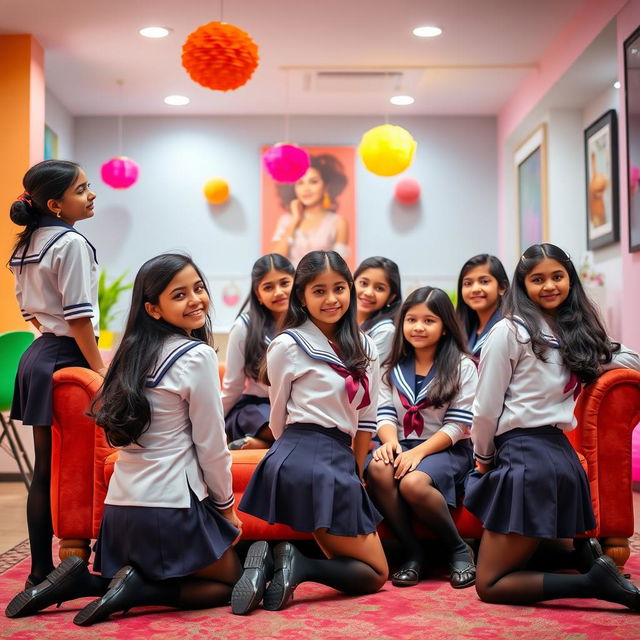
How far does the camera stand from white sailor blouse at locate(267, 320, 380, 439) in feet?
9.03

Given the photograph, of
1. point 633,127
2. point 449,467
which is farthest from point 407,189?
point 449,467

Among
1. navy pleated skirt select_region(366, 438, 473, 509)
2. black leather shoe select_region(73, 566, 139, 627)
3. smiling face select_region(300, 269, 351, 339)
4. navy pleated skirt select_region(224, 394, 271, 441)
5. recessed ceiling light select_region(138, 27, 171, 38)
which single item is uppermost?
recessed ceiling light select_region(138, 27, 171, 38)

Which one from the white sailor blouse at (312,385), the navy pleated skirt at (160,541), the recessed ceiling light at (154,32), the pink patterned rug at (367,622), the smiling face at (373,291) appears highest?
the recessed ceiling light at (154,32)

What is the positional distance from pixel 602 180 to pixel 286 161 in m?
2.27

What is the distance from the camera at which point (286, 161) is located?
678cm

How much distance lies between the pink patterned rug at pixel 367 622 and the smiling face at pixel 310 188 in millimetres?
5564

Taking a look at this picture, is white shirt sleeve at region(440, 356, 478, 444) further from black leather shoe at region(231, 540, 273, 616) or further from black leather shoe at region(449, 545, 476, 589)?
black leather shoe at region(231, 540, 273, 616)

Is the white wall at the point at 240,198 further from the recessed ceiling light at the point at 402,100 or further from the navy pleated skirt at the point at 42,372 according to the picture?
the navy pleated skirt at the point at 42,372

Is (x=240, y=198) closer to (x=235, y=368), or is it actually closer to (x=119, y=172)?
(x=119, y=172)

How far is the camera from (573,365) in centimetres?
266

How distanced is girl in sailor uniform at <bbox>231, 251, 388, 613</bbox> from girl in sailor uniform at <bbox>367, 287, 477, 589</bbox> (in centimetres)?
16

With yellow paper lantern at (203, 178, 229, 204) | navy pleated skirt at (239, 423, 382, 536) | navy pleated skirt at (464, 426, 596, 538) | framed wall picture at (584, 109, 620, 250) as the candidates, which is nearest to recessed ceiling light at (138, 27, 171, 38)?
yellow paper lantern at (203, 178, 229, 204)

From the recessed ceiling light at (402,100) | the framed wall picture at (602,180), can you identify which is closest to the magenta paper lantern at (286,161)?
the recessed ceiling light at (402,100)

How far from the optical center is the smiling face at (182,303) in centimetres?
252
